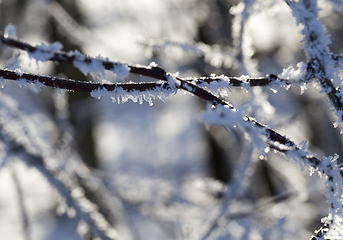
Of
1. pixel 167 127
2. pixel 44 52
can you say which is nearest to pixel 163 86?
pixel 44 52

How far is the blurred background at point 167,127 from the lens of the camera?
1486 mm

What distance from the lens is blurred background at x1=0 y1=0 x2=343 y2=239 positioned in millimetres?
1486

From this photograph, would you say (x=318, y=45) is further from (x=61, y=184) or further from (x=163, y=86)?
(x=61, y=184)

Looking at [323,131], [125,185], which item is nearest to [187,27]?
[323,131]

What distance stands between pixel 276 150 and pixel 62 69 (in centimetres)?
511

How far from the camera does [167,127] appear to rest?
5.79m

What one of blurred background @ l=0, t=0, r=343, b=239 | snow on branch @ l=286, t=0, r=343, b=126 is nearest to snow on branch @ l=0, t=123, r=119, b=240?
blurred background @ l=0, t=0, r=343, b=239

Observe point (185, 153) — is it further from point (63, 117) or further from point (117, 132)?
point (63, 117)

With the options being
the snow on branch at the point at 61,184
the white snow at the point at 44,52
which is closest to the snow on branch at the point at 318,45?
the white snow at the point at 44,52

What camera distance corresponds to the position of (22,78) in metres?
0.61

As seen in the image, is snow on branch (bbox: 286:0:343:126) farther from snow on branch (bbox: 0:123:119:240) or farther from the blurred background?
snow on branch (bbox: 0:123:119:240)

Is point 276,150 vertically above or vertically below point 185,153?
below

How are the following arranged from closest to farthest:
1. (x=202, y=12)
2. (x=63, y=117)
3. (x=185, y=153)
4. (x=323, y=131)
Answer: (x=63, y=117) < (x=323, y=131) < (x=202, y=12) < (x=185, y=153)

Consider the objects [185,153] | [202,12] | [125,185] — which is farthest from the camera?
[185,153]
